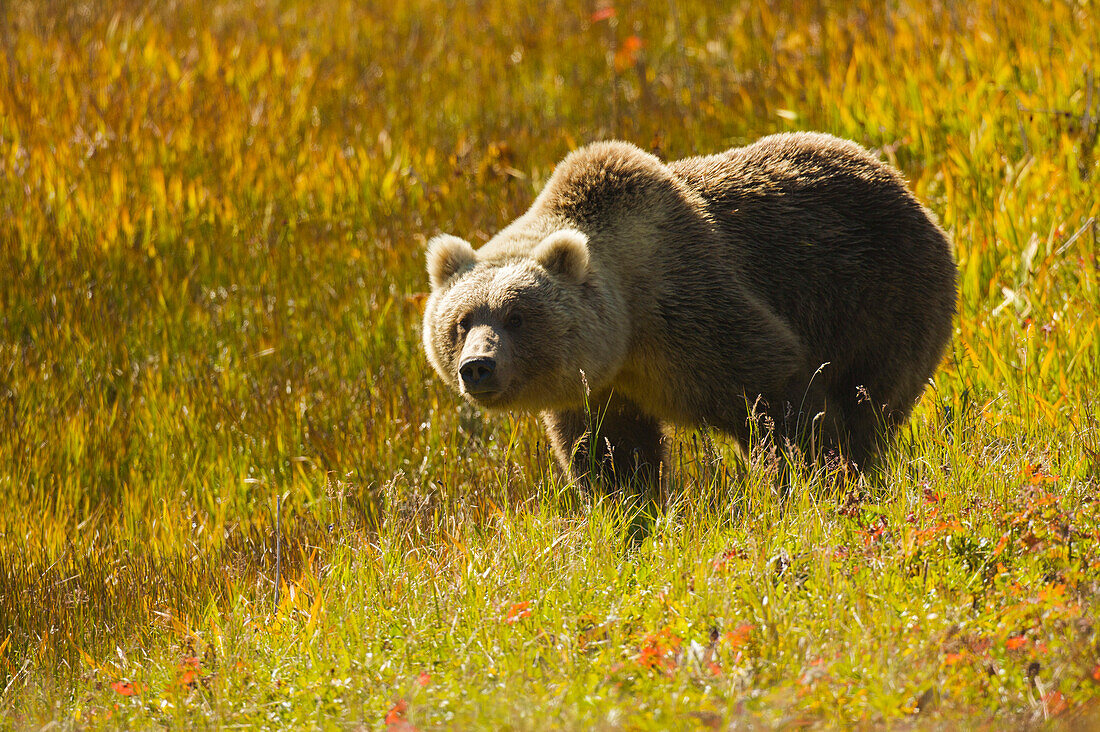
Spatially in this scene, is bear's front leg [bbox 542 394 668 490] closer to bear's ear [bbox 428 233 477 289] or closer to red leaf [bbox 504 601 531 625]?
bear's ear [bbox 428 233 477 289]

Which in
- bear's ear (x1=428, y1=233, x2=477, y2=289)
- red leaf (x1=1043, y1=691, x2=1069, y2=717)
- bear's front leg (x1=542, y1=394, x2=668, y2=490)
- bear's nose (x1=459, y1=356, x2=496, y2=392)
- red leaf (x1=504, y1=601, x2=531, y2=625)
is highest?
bear's ear (x1=428, y1=233, x2=477, y2=289)

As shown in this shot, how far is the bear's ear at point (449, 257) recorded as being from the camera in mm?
4688

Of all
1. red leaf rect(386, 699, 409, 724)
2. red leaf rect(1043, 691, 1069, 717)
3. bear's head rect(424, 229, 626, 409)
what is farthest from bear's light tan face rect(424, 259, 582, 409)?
red leaf rect(1043, 691, 1069, 717)

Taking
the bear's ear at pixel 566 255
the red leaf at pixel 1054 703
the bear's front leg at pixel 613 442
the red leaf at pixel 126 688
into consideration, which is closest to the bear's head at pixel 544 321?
the bear's ear at pixel 566 255

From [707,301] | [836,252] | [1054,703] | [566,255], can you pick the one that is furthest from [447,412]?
[1054,703]

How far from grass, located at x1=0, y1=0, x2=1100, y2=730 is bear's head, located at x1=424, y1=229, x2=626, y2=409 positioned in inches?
19.4

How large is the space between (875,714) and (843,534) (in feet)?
3.33

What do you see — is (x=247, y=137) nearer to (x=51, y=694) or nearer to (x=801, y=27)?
(x=801, y=27)

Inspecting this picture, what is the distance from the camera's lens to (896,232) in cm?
488

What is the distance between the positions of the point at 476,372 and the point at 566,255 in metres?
0.69

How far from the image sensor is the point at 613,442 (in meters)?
4.97

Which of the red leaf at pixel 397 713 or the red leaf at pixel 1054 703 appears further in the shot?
the red leaf at pixel 397 713

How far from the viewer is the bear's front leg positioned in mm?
4742

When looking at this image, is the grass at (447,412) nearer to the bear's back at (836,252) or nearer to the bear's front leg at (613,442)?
the bear's front leg at (613,442)
